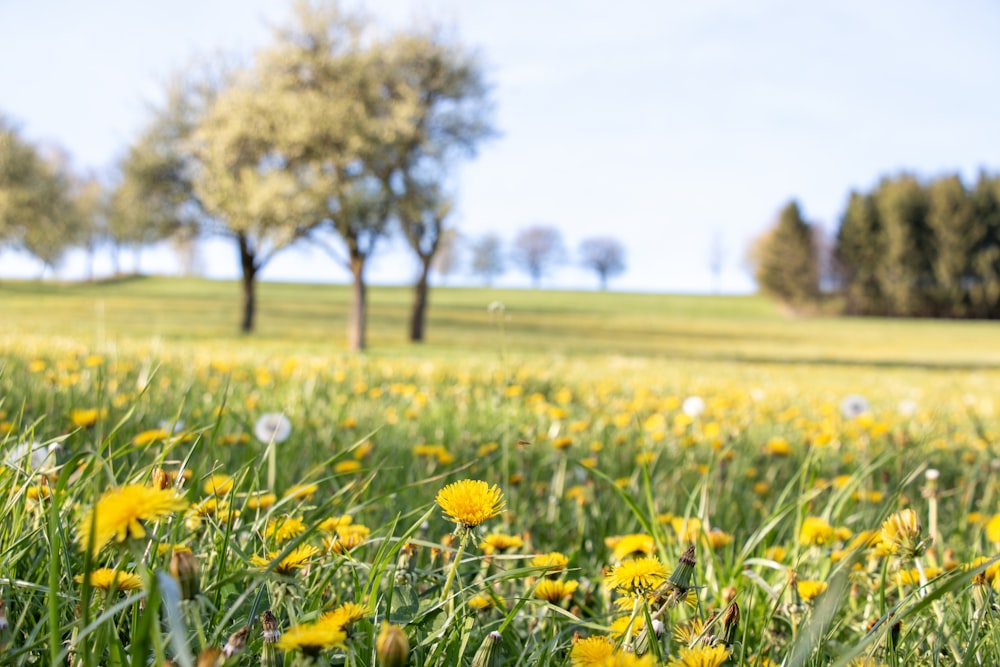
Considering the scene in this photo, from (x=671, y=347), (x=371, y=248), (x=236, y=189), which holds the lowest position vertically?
(x=671, y=347)

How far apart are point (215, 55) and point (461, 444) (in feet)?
72.1

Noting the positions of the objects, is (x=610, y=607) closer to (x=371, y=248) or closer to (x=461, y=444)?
(x=461, y=444)

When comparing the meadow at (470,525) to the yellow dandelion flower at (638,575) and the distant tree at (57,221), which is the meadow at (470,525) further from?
the distant tree at (57,221)

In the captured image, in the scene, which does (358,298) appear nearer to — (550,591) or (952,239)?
(550,591)

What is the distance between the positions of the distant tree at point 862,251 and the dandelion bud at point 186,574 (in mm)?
51525

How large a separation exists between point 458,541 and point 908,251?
51.0 meters

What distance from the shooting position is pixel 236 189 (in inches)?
648

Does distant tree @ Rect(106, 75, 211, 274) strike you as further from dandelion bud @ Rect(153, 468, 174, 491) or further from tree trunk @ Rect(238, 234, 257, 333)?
dandelion bud @ Rect(153, 468, 174, 491)

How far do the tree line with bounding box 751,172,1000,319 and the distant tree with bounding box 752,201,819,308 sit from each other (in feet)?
0.22

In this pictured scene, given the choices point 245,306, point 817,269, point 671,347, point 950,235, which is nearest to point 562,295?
point 817,269

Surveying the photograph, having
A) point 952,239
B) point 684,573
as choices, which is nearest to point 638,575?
point 684,573

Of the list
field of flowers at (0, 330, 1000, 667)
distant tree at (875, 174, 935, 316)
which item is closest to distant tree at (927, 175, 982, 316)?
distant tree at (875, 174, 935, 316)

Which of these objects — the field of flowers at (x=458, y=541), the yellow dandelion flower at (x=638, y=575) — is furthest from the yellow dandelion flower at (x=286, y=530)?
the yellow dandelion flower at (x=638, y=575)

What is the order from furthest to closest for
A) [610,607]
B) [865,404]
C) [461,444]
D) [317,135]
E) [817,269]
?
[817,269]
[317,135]
[865,404]
[461,444]
[610,607]
